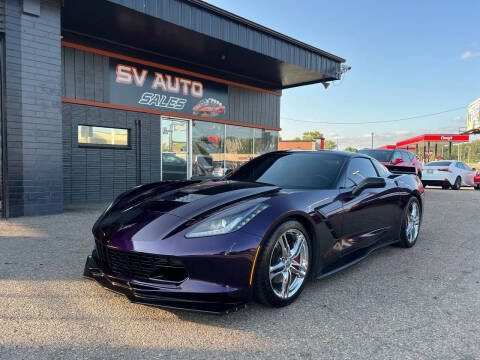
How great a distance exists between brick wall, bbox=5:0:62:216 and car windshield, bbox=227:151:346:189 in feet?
15.0

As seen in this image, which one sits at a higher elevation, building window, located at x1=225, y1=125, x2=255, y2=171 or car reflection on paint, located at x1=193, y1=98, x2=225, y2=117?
car reflection on paint, located at x1=193, y1=98, x2=225, y2=117

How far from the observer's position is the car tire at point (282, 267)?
2668 millimetres

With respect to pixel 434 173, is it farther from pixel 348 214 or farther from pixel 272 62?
pixel 348 214

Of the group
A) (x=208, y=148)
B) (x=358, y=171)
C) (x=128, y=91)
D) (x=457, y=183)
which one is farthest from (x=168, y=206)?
(x=457, y=183)

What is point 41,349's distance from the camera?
220 centimetres

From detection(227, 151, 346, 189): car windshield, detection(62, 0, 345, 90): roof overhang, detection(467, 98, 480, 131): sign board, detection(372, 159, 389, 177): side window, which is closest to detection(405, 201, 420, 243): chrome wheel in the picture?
detection(372, 159, 389, 177): side window

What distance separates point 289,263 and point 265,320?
506mm

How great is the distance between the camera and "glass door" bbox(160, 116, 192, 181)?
10.4 metres

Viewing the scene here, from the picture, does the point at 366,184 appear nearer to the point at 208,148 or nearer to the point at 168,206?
the point at 168,206

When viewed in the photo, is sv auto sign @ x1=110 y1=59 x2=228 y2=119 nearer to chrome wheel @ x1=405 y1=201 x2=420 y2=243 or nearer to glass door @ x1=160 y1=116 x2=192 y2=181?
glass door @ x1=160 y1=116 x2=192 y2=181

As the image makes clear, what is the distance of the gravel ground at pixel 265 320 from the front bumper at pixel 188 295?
19 centimetres

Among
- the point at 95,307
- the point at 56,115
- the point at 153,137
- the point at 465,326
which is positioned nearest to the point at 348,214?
the point at 465,326

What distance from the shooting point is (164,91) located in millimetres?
10227

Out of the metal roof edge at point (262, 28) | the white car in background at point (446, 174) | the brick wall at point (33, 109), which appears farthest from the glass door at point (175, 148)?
the white car in background at point (446, 174)
